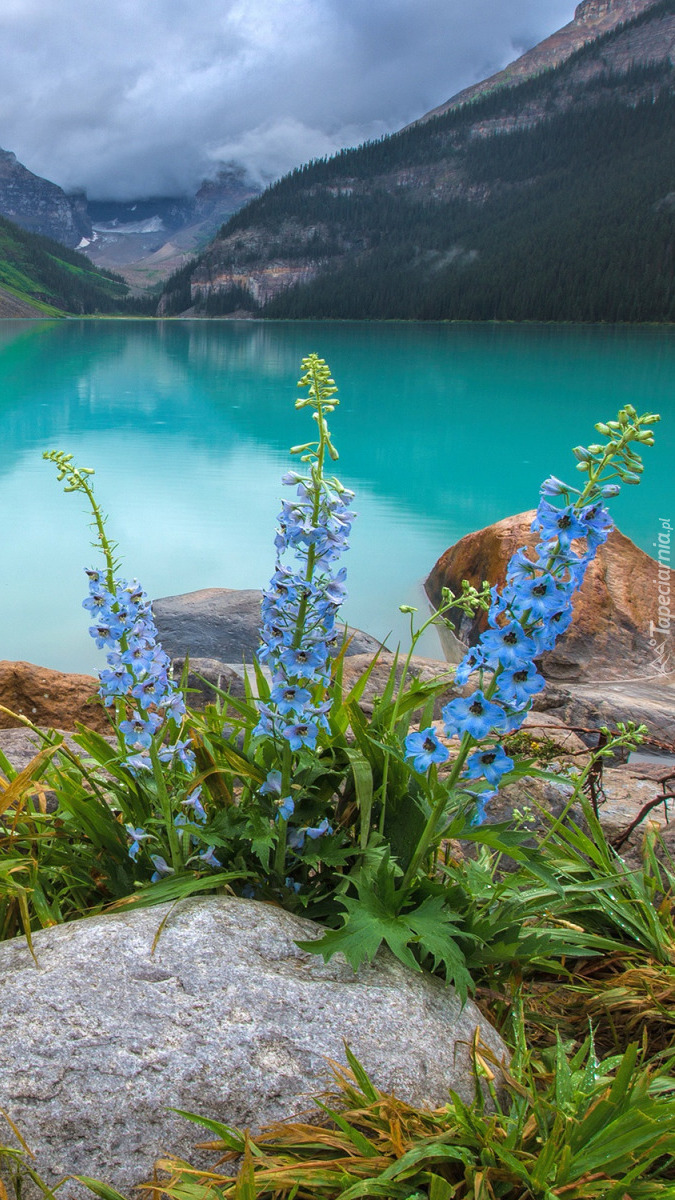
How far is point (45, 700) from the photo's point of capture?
248 inches

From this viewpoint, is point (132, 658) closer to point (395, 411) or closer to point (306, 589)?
point (306, 589)

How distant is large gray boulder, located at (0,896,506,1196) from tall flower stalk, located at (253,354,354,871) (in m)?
0.54

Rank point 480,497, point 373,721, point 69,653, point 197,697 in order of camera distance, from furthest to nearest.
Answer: point 480,497 < point 69,653 < point 197,697 < point 373,721

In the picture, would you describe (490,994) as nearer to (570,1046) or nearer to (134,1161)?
(570,1046)

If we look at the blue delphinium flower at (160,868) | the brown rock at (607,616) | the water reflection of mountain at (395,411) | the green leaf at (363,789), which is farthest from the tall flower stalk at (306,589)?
the water reflection of mountain at (395,411)

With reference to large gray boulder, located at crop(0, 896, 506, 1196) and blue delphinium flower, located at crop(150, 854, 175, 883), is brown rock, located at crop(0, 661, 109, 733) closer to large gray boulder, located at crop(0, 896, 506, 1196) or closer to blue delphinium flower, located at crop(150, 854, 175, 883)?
blue delphinium flower, located at crop(150, 854, 175, 883)

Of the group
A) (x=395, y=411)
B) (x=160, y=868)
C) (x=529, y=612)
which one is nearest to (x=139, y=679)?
(x=160, y=868)

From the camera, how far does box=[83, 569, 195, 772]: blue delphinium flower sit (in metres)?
3.03

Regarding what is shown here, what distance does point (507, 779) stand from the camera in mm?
2729

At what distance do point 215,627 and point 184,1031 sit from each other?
264 inches

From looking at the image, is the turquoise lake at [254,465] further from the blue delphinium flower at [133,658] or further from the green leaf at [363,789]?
the green leaf at [363,789]

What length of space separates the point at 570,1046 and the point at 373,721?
1.36m

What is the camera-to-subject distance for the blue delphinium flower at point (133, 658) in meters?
3.03

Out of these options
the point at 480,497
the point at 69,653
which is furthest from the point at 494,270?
the point at 69,653
